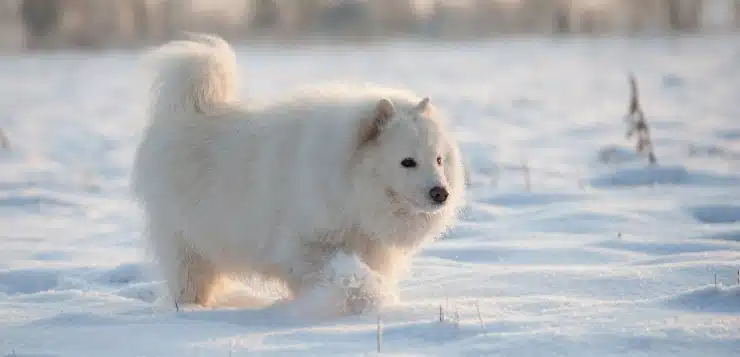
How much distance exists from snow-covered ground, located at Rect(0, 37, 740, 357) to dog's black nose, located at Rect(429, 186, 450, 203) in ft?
1.72

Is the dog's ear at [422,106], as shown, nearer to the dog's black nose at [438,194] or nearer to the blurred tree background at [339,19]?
the dog's black nose at [438,194]

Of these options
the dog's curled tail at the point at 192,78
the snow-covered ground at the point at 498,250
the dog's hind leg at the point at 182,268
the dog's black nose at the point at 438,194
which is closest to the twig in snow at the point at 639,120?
the snow-covered ground at the point at 498,250

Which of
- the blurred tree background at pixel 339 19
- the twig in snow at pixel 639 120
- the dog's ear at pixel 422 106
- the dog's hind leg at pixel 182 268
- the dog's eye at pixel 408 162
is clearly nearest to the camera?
the dog's eye at pixel 408 162

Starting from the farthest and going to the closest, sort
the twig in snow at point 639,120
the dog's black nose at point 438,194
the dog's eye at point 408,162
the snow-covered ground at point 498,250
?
the twig in snow at point 639,120 → the dog's eye at point 408,162 → the dog's black nose at point 438,194 → the snow-covered ground at point 498,250

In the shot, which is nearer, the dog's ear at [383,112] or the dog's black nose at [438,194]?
the dog's black nose at [438,194]

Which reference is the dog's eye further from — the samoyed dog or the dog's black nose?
the dog's black nose

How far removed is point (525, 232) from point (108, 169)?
21.1ft

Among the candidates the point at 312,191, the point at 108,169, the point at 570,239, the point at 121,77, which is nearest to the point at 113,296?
the point at 312,191

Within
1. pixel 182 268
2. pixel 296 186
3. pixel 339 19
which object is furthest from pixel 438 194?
pixel 339 19

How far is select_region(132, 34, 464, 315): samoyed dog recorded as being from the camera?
460cm

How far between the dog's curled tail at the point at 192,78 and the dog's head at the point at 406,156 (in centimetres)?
107

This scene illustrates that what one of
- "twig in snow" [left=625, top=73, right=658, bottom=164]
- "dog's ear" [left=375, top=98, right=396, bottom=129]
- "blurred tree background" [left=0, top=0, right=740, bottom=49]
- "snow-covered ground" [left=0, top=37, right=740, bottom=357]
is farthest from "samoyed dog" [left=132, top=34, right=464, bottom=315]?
"blurred tree background" [left=0, top=0, right=740, bottom=49]

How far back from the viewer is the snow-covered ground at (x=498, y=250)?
3.76 m

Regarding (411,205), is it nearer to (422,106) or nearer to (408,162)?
(408,162)
